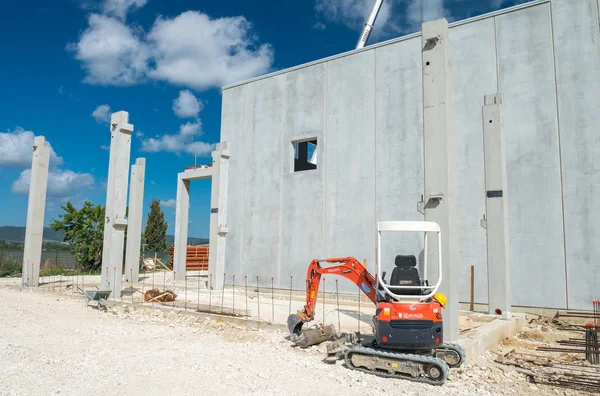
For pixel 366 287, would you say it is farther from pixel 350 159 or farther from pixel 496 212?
pixel 350 159

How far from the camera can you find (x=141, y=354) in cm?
906

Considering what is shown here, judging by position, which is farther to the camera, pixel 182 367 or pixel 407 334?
pixel 182 367

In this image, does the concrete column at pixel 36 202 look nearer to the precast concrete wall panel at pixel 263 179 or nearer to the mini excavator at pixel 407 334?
the precast concrete wall panel at pixel 263 179

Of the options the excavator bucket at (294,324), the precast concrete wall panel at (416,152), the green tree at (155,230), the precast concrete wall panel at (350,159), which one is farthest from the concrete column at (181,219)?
the green tree at (155,230)

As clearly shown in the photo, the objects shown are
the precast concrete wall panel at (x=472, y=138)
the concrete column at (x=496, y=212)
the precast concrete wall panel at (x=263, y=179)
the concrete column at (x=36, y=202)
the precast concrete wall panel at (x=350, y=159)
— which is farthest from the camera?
the precast concrete wall panel at (x=263, y=179)

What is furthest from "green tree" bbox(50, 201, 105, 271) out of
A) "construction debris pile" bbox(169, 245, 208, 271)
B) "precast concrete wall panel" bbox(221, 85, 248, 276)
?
"precast concrete wall panel" bbox(221, 85, 248, 276)

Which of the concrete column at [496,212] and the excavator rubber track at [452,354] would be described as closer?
the excavator rubber track at [452,354]

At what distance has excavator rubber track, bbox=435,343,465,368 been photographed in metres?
8.24

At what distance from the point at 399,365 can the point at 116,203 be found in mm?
12809

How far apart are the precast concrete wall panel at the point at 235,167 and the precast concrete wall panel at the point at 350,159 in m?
4.98

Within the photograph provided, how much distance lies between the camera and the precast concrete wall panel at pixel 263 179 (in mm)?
21109

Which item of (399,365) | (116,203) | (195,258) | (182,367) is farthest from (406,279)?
(195,258)

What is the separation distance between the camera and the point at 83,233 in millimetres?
30422

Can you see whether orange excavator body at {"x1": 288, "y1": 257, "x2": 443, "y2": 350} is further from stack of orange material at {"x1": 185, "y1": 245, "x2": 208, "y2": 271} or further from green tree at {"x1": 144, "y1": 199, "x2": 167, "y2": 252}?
green tree at {"x1": 144, "y1": 199, "x2": 167, "y2": 252}
